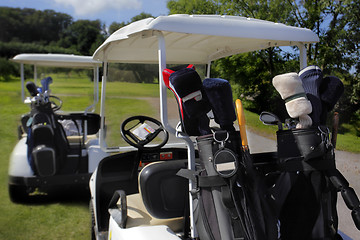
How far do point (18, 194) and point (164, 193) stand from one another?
256cm

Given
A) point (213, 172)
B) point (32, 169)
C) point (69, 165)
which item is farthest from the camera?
point (69, 165)

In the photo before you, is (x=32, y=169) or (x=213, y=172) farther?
(x=32, y=169)

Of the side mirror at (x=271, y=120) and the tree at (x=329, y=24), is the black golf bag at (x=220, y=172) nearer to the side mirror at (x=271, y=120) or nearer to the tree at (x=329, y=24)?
the side mirror at (x=271, y=120)

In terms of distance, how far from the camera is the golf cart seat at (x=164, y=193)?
1.83 m

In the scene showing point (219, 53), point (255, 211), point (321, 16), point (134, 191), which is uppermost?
point (321, 16)

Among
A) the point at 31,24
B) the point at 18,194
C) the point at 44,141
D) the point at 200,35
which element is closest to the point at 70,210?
the point at 18,194

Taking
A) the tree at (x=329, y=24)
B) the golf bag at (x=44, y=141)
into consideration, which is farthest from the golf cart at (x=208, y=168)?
the tree at (x=329, y=24)

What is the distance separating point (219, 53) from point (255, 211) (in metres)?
1.58

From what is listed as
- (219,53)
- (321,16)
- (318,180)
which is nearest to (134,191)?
(219,53)

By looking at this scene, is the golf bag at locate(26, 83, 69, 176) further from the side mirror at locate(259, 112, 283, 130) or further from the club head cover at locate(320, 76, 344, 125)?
the club head cover at locate(320, 76, 344, 125)

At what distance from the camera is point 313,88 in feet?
4.98

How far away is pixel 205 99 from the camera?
4.63 ft

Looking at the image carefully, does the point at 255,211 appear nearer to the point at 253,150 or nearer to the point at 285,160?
the point at 285,160

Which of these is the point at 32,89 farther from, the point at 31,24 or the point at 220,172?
the point at 31,24
